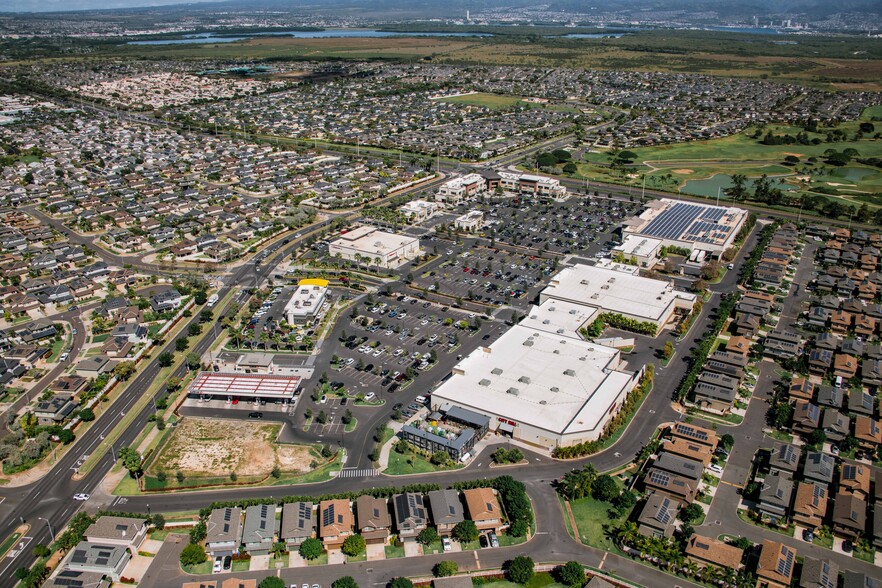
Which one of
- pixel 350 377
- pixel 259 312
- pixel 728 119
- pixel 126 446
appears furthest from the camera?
pixel 728 119

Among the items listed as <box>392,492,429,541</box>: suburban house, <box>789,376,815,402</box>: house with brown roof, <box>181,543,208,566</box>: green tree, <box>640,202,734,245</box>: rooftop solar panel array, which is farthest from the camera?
<box>640,202,734,245</box>: rooftop solar panel array

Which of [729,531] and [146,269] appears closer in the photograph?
[729,531]

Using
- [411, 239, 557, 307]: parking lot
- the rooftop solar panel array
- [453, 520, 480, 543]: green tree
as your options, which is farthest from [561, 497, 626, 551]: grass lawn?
the rooftop solar panel array

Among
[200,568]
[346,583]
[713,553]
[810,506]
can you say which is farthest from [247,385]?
[810,506]

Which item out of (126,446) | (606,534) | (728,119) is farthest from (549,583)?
(728,119)

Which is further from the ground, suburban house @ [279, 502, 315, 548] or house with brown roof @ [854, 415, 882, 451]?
suburban house @ [279, 502, 315, 548]

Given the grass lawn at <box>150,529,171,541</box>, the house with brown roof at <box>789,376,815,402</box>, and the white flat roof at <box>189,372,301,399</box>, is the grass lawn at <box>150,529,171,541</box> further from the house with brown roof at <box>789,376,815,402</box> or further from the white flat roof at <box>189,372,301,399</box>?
the house with brown roof at <box>789,376,815,402</box>

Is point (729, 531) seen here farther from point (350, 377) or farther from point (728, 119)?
point (728, 119)

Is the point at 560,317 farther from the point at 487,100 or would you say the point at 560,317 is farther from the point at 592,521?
the point at 487,100
